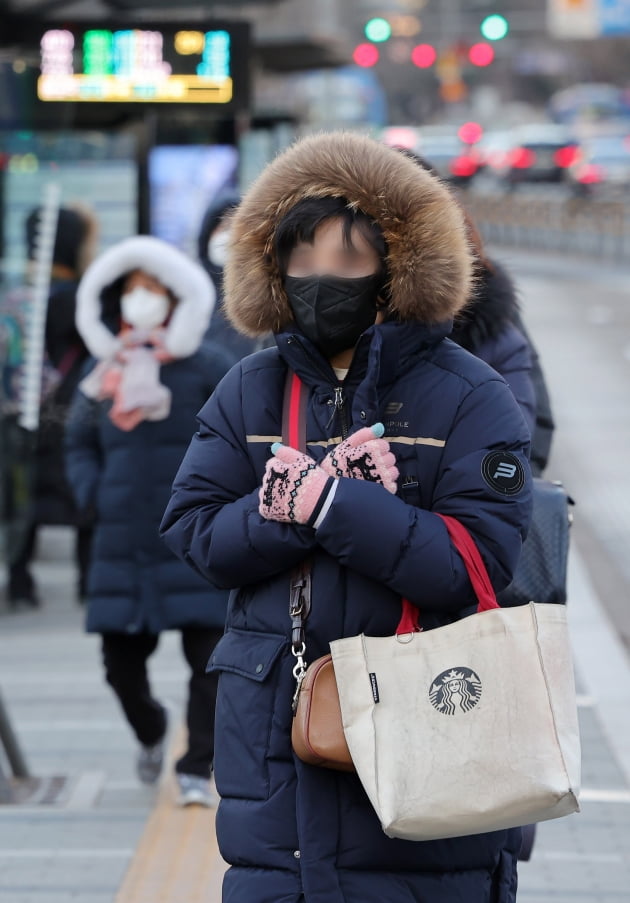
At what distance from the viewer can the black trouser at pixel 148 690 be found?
4.68 m

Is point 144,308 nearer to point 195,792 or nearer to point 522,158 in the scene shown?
point 195,792

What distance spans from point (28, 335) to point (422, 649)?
6064mm

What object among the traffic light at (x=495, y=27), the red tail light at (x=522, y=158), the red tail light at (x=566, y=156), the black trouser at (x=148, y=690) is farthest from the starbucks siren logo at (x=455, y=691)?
the red tail light at (x=522, y=158)

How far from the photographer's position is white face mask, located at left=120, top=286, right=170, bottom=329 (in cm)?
497

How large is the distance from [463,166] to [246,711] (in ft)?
142

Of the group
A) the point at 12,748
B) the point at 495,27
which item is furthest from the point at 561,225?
the point at 12,748

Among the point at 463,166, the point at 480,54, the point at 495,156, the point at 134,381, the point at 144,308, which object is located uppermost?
the point at 144,308

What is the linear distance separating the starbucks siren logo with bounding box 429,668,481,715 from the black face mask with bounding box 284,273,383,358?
1.92 ft

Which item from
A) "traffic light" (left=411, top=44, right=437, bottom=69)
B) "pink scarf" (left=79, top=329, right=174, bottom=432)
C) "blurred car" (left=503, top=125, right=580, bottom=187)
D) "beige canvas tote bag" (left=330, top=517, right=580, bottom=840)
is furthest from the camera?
"blurred car" (left=503, top=125, right=580, bottom=187)

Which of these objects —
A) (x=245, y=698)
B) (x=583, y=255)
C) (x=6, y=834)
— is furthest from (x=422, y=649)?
(x=583, y=255)

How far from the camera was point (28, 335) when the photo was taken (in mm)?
8180

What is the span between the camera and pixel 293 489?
246cm

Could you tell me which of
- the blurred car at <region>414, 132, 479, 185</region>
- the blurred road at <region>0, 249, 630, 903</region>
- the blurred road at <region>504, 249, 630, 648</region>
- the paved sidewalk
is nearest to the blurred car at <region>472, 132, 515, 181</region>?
the blurred car at <region>414, 132, 479, 185</region>

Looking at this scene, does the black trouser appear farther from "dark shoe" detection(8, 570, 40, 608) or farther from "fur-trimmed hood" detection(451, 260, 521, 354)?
"dark shoe" detection(8, 570, 40, 608)
